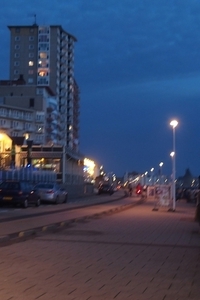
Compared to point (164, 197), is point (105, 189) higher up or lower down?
higher up

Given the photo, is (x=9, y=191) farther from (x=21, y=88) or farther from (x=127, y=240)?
(x=21, y=88)

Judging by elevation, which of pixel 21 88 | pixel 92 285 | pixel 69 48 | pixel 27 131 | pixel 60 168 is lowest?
pixel 92 285

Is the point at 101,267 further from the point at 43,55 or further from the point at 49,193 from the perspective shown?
the point at 43,55

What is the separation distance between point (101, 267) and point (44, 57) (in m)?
122

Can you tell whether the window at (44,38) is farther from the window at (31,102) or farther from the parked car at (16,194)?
the parked car at (16,194)

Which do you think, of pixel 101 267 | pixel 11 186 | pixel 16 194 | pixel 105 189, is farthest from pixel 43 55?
pixel 101 267

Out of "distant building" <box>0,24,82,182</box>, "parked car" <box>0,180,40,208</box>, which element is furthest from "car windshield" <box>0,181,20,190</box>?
"distant building" <box>0,24,82,182</box>

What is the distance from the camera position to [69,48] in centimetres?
13962

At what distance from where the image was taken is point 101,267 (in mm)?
12234

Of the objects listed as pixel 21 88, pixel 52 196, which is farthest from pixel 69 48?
pixel 52 196

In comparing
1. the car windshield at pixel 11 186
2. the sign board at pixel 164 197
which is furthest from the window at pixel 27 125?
the car windshield at pixel 11 186

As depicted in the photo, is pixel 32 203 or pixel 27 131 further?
pixel 27 131

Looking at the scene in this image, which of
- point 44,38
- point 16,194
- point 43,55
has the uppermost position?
point 44,38

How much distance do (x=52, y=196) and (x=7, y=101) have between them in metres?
74.2
